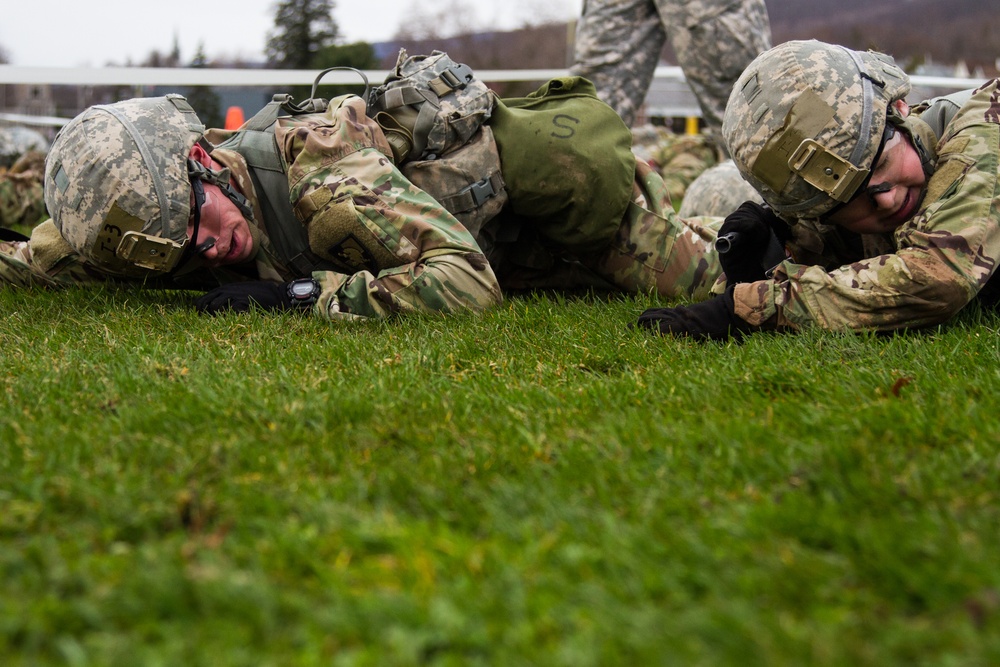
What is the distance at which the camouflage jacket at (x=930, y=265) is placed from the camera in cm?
274

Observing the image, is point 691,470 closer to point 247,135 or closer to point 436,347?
point 436,347

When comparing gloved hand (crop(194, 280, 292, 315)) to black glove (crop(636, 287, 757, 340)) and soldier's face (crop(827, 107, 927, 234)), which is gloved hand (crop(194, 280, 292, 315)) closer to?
black glove (crop(636, 287, 757, 340))

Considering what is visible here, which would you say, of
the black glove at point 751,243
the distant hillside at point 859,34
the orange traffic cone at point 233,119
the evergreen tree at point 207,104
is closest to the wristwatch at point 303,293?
the black glove at point 751,243

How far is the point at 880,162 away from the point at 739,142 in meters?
0.43

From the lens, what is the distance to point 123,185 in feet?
10.5

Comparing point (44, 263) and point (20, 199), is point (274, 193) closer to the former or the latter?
point (44, 263)

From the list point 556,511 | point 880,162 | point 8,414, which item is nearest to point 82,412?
point 8,414

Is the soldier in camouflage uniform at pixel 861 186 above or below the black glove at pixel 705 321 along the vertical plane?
above

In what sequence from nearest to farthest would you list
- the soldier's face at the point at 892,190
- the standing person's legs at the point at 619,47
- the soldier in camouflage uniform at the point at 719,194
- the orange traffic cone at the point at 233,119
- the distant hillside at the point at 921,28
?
the soldier's face at the point at 892,190 < the soldier in camouflage uniform at the point at 719,194 < the standing person's legs at the point at 619,47 < the orange traffic cone at the point at 233,119 < the distant hillside at the point at 921,28

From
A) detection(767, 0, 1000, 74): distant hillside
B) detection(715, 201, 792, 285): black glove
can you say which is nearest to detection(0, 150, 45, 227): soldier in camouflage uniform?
A: detection(715, 201, 792, 285): black glove

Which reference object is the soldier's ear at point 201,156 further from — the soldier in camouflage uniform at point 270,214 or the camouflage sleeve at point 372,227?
the camouflage sleeve at point 372,227

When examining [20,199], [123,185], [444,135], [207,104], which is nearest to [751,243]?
[444,135]

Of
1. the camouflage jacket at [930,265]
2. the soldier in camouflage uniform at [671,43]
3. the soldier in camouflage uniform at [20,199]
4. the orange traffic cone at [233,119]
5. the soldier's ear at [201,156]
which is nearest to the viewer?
the camouflage jacket at [930,265]

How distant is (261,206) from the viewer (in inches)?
143
